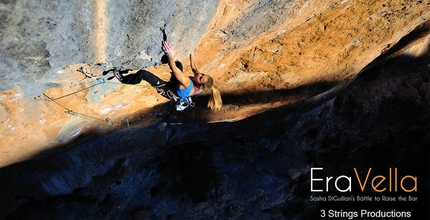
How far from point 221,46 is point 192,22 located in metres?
0.87

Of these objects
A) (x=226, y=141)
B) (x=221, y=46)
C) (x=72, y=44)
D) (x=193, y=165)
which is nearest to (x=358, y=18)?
(x=221, y=46)

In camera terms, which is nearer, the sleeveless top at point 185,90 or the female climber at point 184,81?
the female climber at point 184,81

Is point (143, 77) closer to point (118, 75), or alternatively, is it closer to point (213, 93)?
point (118, 75)

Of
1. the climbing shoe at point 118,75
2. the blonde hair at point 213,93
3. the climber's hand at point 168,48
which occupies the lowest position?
the blonde hair at point 213,93

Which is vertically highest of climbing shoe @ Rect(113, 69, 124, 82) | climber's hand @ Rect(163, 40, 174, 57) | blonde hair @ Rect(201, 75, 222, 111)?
climber's hand @ Rect(163, 40, 174, 57)

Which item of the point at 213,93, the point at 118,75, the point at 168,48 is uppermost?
the point at 168,48

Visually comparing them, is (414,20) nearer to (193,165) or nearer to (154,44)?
(154,44)

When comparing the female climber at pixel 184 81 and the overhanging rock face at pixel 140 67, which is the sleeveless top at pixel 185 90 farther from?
the overhanging rock face at pixel 140 67

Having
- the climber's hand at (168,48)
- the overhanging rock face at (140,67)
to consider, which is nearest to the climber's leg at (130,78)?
the overhanging rock face at (140,67)

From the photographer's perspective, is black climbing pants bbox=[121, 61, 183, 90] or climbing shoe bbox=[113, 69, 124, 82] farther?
black climbing pants bbox=[121, 61, 183, 90]

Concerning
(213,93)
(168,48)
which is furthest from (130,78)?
(213,93)

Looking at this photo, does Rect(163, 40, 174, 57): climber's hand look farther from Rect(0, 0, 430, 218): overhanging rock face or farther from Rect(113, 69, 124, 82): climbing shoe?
Rect(113, 69, 124, 82): climbing shoe

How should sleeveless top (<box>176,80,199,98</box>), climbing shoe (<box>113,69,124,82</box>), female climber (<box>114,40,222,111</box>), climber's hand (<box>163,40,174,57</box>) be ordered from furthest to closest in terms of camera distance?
sleeveless top (<box>176,80,199,98</box>)
female climber (<box>114,40,222,111</box>)
climbing shoe (<box>113,69,124,82</box>)
climber's hand (<box>163,40,174,57</box>)

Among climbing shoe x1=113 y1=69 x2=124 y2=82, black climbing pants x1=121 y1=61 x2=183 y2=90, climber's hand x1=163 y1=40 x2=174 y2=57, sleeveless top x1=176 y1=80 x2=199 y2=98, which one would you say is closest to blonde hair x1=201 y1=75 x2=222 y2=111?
sleeveless top x1=176 y1=80 x2=199 y2=98
